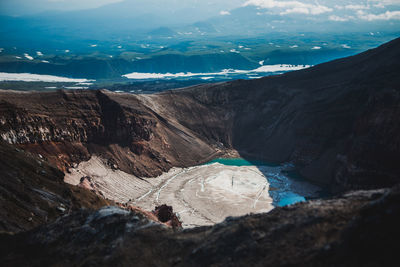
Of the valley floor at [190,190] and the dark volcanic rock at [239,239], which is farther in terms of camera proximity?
the valley floor at [190,190]

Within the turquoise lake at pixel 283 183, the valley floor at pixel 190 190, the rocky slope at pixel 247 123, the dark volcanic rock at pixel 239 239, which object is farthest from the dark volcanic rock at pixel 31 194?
the turquoise lake at pixel 283 183

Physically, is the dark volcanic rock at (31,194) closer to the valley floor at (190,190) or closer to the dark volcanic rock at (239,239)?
the dark volcanic rock at (239,239)

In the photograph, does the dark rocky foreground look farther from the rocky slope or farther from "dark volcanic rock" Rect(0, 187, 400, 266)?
the rocky slope

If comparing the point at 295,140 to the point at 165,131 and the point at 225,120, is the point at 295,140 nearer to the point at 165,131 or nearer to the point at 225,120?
the point at 225,120

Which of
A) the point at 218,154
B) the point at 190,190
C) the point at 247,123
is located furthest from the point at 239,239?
the point at 247,123

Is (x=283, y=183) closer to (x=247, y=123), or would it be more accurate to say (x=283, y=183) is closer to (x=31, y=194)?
(x=247, y=123)

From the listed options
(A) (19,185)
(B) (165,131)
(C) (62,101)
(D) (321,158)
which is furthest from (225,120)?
(A) (19,185)
